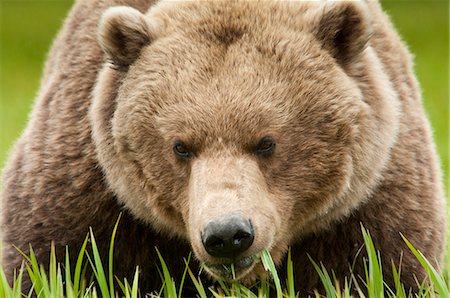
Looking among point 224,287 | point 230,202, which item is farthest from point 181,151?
point 224,287

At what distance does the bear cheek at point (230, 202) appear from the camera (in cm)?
432

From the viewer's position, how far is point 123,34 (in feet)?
16.6

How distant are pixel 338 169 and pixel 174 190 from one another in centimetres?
74

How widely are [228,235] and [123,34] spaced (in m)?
1.27

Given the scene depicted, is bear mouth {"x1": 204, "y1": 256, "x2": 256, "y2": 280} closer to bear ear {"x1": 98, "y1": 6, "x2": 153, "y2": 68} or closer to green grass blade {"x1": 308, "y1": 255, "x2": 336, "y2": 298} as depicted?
green grass blade {"x1": 308, "y1": 255, "x2": 336, "y2": 298}

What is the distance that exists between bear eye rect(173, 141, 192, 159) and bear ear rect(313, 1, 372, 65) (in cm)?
82

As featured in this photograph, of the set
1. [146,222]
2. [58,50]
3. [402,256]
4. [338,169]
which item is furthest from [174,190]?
[58,50]

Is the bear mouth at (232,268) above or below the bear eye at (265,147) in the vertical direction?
below

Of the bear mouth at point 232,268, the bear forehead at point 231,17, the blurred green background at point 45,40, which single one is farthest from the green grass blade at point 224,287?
the blurred green background at point 45,40

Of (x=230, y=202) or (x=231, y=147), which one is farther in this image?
(x=231, y=147)

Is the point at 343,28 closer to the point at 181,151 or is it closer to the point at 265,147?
the point at 265,147

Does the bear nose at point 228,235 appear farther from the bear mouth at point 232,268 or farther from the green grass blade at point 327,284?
the green grass blade at point 327,284

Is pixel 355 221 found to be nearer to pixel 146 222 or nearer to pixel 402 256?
pixel 402 256

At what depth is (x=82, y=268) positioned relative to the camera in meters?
5.34
